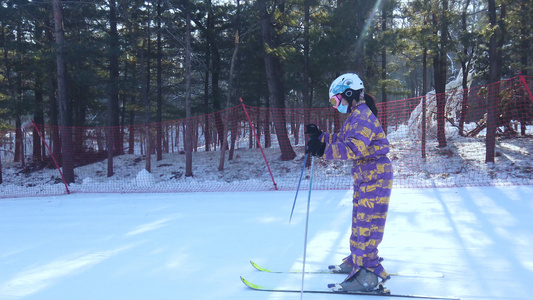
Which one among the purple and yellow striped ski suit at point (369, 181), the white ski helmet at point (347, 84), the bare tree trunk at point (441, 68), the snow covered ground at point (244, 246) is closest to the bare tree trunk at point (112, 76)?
the snow covered ground at point (244, 246)

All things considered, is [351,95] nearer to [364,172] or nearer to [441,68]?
[364,172]

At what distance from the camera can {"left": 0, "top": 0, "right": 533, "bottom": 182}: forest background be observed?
12.1m

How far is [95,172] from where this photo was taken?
15211 millimetres

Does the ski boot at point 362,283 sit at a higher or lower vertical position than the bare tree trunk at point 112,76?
lower

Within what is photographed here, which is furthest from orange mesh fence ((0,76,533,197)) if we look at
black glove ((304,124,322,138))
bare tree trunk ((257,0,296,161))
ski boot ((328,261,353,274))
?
black glove ((304,124,322,138))

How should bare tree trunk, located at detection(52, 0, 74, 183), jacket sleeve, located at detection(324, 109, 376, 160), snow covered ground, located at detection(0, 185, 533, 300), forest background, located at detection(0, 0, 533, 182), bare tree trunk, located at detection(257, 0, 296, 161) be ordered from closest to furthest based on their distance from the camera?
jacket sleeve, located at detection(324, 109, 376, 160), snow covered ground, located at detection(0, 185, 533, 300), bare tree trunk, located at detection(52, 0, 74, 183), forest background, located at detection(0, 0, 533, 182), bare tree trunk, located at detection(257, 0, 296, 161)

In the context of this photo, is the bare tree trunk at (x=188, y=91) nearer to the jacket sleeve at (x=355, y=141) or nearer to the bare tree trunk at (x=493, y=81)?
the bare tree trunk at (x=493, y=81)

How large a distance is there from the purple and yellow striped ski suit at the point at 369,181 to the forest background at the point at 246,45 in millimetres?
9187

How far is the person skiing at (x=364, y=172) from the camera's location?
283 centimetres

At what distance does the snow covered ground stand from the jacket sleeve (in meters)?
1.16

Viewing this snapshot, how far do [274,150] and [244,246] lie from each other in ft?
35.0

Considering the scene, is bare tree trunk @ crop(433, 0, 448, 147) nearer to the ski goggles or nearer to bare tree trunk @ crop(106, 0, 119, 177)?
the ski goggles

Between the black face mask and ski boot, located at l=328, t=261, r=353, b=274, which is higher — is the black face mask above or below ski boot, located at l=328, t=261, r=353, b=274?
above

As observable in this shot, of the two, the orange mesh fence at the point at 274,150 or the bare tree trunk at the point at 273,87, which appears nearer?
the orange mesh fence at the point at 274,150
